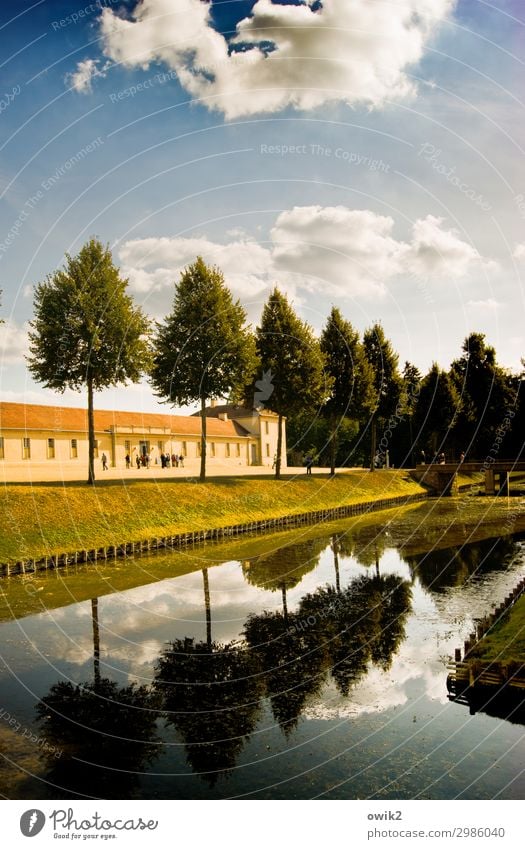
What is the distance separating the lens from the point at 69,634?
67.6 feet

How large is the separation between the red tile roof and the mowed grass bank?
20.0 meters

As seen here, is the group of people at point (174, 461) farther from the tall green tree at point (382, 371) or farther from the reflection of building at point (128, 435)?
the tall green tree at point (382, 371)

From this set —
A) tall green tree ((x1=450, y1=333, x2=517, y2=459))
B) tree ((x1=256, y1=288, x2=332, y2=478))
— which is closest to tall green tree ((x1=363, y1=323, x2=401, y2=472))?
tall green tree ((x1=450, y1=333, x2=517, y2=459))

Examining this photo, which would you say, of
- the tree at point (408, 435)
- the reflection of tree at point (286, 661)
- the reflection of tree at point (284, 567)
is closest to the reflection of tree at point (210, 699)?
the reflection of tree at point (286, 661)

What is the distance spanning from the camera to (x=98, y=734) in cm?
1320

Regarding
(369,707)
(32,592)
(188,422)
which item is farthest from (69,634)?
(188,422)

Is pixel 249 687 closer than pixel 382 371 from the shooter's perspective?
Yes

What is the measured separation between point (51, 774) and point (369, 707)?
7.20m

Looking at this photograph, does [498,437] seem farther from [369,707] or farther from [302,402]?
[369,707]

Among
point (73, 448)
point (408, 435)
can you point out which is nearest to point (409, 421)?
point (408, 435)

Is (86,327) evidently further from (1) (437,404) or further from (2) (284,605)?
(1) (437,404)

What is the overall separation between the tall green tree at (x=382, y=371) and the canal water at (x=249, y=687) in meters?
49.2

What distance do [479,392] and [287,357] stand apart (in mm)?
42577

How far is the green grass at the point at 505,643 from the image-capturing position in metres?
15.8
